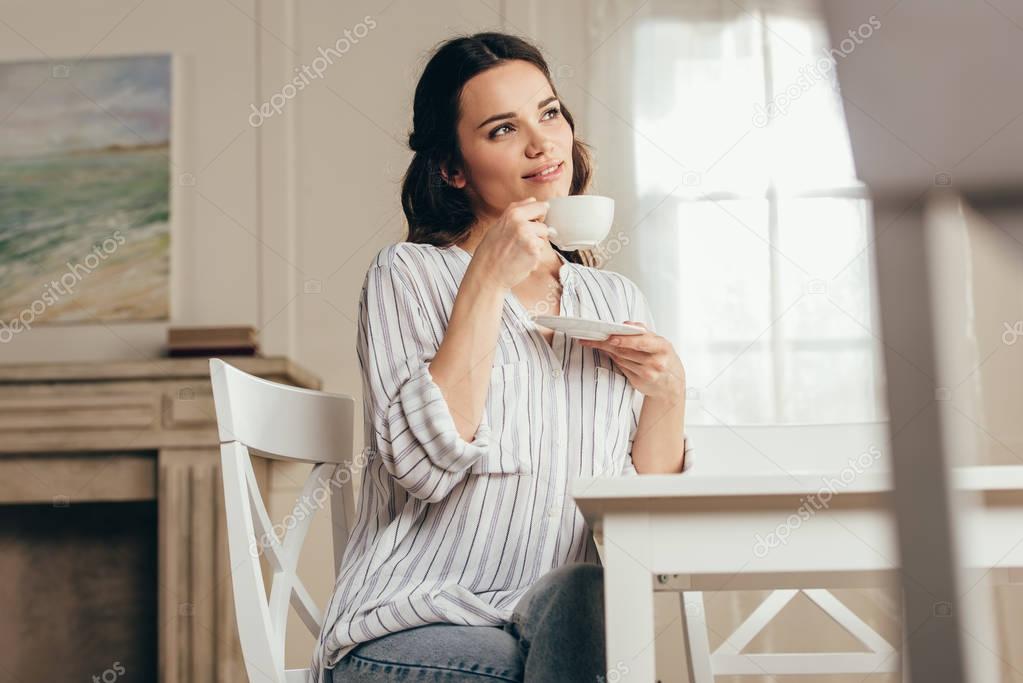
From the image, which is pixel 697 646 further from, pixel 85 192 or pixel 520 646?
pixel 85 192

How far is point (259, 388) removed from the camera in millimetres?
1211

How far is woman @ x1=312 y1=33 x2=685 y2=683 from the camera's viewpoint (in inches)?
40.0

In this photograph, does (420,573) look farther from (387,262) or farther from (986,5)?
(986,5)

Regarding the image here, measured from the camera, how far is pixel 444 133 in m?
1.56

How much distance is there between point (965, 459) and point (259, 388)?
3.32 feet

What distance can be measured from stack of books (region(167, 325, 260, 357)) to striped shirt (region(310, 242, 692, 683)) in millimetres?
1454

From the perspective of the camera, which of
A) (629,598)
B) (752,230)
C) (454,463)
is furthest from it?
(752,230)

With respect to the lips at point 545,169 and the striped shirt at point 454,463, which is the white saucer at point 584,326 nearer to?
the striped shirt at point 454,463

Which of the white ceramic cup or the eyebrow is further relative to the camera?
the eyebrow

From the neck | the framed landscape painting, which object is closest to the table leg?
the neck

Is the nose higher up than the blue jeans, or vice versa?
the nose

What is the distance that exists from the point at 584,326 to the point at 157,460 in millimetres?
1715

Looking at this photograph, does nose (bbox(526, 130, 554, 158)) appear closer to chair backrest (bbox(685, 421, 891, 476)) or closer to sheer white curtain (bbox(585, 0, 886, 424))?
chair backrest (bbox(685, 421, 891, 476))

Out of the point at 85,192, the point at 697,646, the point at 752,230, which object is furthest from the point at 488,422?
the point at 85,192
